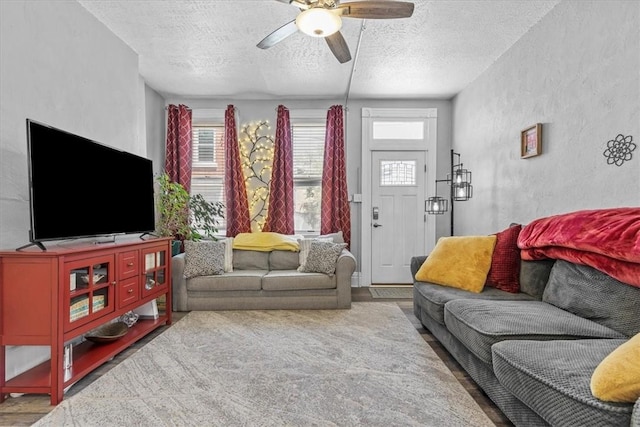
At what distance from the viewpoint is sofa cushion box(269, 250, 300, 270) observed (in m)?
4.38

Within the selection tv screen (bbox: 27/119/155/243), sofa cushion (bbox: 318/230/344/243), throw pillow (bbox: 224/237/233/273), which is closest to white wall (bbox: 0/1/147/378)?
tv screen (bbox: 27/119/155/243)

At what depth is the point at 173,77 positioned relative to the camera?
4.36 metres

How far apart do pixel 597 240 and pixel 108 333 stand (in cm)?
333

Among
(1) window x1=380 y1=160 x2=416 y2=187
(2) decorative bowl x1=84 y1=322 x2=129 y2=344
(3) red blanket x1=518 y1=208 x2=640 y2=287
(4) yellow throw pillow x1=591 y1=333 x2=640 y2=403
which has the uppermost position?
(1) window x1=380 y1=160 x2=416 y2=187

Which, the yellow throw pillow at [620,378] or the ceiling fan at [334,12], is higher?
the ceiling fan at [334,12]

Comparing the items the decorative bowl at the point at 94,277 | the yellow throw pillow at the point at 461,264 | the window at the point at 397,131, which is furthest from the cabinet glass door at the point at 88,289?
the window at the point at 397,131

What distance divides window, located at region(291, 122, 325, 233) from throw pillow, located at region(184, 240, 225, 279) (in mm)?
1514

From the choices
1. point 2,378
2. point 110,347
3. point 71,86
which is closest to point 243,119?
point 71,86

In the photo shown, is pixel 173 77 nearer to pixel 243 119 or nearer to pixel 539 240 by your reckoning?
pixel 243 119

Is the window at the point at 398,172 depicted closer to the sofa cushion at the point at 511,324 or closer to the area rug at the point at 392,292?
the area rug at the point at 392,292

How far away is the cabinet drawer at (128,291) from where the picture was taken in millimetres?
2656

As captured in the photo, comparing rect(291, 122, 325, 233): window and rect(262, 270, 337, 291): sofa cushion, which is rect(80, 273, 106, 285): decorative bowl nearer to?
rect(262, 270, 337, 291): sofa cushion

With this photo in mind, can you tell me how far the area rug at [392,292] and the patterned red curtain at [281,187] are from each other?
1.37 metres

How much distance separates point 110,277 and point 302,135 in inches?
132
